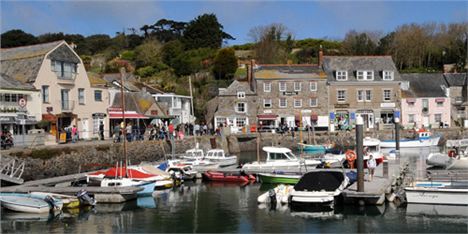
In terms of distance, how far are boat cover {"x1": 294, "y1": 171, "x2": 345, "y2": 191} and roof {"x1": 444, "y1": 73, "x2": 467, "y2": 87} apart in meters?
51.8

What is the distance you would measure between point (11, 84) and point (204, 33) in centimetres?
6120

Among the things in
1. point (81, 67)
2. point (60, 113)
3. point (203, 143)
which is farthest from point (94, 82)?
point (203, 143)

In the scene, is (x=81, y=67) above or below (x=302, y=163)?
above

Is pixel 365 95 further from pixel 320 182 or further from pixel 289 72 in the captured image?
pixel 320 182

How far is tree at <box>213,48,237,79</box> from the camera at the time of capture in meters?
84.4

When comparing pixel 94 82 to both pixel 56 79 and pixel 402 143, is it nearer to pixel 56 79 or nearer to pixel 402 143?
pixel 56 79

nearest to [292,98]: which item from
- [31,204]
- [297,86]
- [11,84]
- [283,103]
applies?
[283,103]

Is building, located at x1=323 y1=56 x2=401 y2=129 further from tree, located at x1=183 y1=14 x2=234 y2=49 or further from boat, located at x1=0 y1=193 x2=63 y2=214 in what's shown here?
boat, located at x1=0 y1=193 x2=63 y2=214

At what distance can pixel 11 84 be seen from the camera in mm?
42469

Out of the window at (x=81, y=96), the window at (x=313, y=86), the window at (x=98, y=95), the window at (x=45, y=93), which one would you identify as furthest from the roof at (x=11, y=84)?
the window at (x=313, y=86)

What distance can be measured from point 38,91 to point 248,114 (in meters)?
29.2

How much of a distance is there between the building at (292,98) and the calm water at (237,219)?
39.6 m

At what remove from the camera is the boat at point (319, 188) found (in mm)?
25203

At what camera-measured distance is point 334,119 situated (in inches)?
2662
